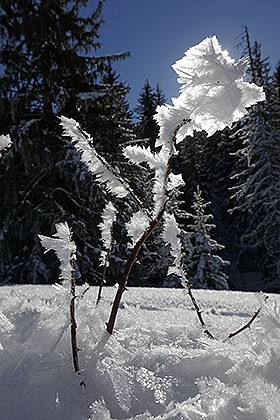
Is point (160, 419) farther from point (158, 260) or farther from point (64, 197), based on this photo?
point (158, 260)

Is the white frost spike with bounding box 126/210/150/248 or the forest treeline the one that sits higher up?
the forest treeline

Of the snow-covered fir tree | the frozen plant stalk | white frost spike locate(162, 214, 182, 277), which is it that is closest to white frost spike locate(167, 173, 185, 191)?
the frozen plant stalk

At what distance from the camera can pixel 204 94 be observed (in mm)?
792

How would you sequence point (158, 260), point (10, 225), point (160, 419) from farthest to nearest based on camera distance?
point (158, 260)
point (10, 225)
point (160, 419)

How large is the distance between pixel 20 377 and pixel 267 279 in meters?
15.5

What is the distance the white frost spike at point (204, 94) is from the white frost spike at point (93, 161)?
0.39 feet

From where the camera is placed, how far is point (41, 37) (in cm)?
875

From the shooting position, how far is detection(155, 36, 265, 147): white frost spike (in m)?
0.77

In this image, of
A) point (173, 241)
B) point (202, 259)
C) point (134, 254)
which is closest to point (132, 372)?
point (134, 254)

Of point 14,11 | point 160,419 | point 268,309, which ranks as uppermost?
point 14,11

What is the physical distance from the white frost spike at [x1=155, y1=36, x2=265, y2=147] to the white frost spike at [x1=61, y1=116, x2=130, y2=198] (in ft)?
0.39

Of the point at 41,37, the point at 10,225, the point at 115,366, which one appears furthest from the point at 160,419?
the point at 41,37

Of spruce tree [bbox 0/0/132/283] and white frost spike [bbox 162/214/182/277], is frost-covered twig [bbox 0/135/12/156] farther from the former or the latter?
spruce tree [bbox 0/0/132/283]

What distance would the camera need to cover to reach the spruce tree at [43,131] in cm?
837
